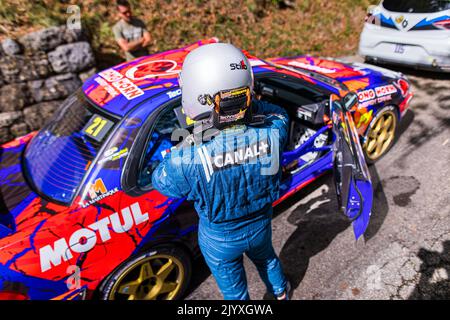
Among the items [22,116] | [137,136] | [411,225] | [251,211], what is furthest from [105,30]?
[411,225]

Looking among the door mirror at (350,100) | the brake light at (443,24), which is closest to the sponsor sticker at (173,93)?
the door mirror at (350,100)

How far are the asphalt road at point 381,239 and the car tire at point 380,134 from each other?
12 centimetres

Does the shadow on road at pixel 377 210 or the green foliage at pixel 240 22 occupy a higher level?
the green foliage at pixel 240 22

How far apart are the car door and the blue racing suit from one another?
94 cm

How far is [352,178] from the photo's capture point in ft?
8.64

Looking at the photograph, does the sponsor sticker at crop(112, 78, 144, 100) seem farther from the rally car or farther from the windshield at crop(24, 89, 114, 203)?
the windshield at crop(24, 89, 114, 203)

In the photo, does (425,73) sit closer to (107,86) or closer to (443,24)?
(443,24)

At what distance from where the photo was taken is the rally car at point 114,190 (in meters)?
1.99

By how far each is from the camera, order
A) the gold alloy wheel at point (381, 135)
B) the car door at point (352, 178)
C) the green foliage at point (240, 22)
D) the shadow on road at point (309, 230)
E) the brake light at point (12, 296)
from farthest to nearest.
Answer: the green foliage at point (240, 22)
the gold alloy wheel at point (381, 135)
the shadow on road at point (309, 230)
the car door at point (352, 178)
the brake light at point (12, 296)

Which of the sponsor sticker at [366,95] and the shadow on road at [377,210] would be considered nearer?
the shadow on road at [377,210]

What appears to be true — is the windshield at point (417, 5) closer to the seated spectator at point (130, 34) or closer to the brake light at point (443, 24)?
the brake light at point (443, 24)

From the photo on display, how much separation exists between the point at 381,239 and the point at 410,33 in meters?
3.43

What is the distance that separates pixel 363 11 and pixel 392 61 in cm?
321

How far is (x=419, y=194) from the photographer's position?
3.25 meters
